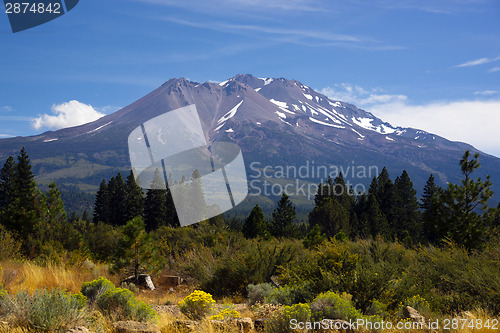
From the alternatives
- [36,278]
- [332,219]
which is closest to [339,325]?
[36,278]

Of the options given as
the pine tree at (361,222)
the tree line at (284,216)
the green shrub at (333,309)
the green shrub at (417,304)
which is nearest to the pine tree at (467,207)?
the tree line at (284,216)

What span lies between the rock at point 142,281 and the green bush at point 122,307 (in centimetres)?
513

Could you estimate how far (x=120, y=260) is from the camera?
12.0m

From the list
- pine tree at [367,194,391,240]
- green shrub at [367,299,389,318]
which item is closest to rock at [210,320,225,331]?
green shrub at [367,299,389,318]

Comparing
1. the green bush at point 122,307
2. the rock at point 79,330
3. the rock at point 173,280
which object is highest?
the rock at point 79,330

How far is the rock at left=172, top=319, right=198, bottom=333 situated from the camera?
18.9 feet

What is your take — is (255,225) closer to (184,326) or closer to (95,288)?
(95,288)

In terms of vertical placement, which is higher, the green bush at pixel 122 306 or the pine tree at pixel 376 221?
the green bush at pixel 122 306

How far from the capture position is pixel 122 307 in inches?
249

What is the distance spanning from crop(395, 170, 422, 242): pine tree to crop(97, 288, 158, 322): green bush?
178ft

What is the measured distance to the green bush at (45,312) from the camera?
517 centimetres

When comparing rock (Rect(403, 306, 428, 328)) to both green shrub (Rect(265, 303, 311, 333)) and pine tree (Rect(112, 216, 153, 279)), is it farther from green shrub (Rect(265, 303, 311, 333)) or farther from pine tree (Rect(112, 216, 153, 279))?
pine tree (Rect(112, 216, 153, 279))

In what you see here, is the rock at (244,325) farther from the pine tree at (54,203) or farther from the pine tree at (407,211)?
the pine tree at (407,211)

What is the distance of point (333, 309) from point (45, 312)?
4.41 meters
